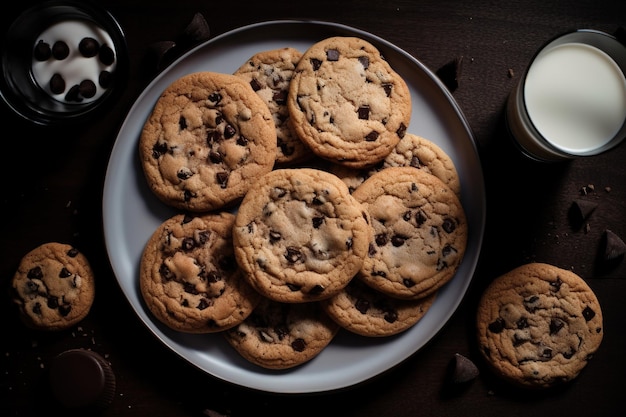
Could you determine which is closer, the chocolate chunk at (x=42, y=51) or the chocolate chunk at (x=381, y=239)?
the chocolate chunk at (x=381, y=239)

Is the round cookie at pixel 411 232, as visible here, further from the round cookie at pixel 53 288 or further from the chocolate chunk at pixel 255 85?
the round cookie at pixel 53 288

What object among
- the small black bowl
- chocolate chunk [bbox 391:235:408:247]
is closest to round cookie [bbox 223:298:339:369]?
chocolate chunk [bbox 391:235:408:247]

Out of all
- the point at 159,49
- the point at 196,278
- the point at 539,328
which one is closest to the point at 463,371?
the point at 539,328

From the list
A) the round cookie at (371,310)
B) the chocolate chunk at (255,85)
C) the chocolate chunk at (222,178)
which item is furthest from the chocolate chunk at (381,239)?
the chocolate chunk at (255,85)

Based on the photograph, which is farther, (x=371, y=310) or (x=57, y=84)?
(x=57, y=84)

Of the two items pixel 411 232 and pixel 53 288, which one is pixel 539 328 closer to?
pixel 411 232

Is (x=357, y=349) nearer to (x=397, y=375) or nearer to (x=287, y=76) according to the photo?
(x=397, y=375)

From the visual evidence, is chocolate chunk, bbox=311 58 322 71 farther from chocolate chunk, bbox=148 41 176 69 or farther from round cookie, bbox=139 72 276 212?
chocolate chunk, bbox=148 41 176 69
